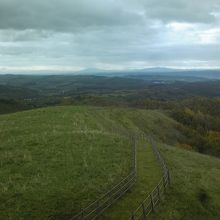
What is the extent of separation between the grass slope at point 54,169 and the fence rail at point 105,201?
77cm

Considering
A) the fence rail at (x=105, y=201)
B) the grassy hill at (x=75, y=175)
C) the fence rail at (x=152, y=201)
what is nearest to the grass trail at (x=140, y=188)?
the grassy hill at (x=75, y=175)

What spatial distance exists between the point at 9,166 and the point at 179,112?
117 m

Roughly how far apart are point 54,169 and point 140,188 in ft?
26.4

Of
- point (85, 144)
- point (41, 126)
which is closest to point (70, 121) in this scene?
point (41, 126)

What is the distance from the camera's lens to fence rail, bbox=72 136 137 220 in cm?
1856

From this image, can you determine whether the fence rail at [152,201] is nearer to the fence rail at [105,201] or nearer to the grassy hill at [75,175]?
the grassy hill at [75,175]

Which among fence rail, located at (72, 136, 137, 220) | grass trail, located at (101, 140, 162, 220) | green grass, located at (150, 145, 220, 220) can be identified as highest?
fence rail, located at (72, 136, 137, 220)

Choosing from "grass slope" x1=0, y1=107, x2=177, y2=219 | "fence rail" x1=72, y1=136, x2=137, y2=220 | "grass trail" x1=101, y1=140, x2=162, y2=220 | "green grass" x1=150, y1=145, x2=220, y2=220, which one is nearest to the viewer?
"fence rail" x1=72, y1=136, x2=137, y2=220

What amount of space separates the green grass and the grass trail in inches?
59.8

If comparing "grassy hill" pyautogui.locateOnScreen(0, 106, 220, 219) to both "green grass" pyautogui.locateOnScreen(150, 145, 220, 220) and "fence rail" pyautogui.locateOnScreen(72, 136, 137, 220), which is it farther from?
"fence rail" pyautogui.locateOnScreen(72, 136, 137, 220)

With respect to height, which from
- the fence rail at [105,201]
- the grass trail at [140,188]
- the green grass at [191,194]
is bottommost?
the green grass at [191,194]

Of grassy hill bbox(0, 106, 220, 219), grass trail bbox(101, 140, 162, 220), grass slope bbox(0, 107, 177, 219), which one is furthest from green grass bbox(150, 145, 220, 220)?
grass slope bbox(0, 107, 177, 219)

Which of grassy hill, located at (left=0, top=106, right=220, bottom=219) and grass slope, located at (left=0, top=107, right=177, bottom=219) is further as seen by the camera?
grassy hill, located at (left=0, top=106, right=220, bottom=219)

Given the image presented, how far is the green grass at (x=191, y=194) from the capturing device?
22047 millimetres
